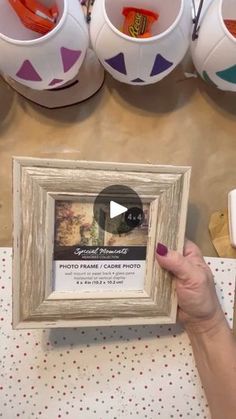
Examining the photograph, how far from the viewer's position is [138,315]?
585 millimetres

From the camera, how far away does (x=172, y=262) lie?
0.58m

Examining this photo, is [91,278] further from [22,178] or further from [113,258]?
[22,178]

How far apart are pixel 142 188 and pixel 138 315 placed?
0.15 metres

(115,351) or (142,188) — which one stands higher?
(142,188)

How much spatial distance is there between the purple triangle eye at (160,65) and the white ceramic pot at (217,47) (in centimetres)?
5

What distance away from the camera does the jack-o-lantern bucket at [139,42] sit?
0.55 m

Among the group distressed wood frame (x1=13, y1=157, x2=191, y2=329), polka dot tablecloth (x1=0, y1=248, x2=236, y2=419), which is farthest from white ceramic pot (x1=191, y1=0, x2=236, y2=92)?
polka dot tablecloth (x1=0, y1=248, x2=236, y2=419)

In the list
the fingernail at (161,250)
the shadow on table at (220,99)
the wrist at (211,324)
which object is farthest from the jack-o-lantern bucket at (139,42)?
the wrist at (211,324)

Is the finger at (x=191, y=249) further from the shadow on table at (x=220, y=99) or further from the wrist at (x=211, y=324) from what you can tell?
the shadow on table at (x=220, y=99)

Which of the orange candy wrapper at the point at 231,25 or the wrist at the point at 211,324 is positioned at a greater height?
the orange candy wrapper at the point at 231,25

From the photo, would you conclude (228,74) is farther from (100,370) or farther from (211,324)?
(100,370)

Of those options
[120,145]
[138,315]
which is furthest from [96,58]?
[138,315]

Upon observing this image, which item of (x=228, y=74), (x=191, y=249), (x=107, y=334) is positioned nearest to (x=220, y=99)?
(x=228, y=74)
